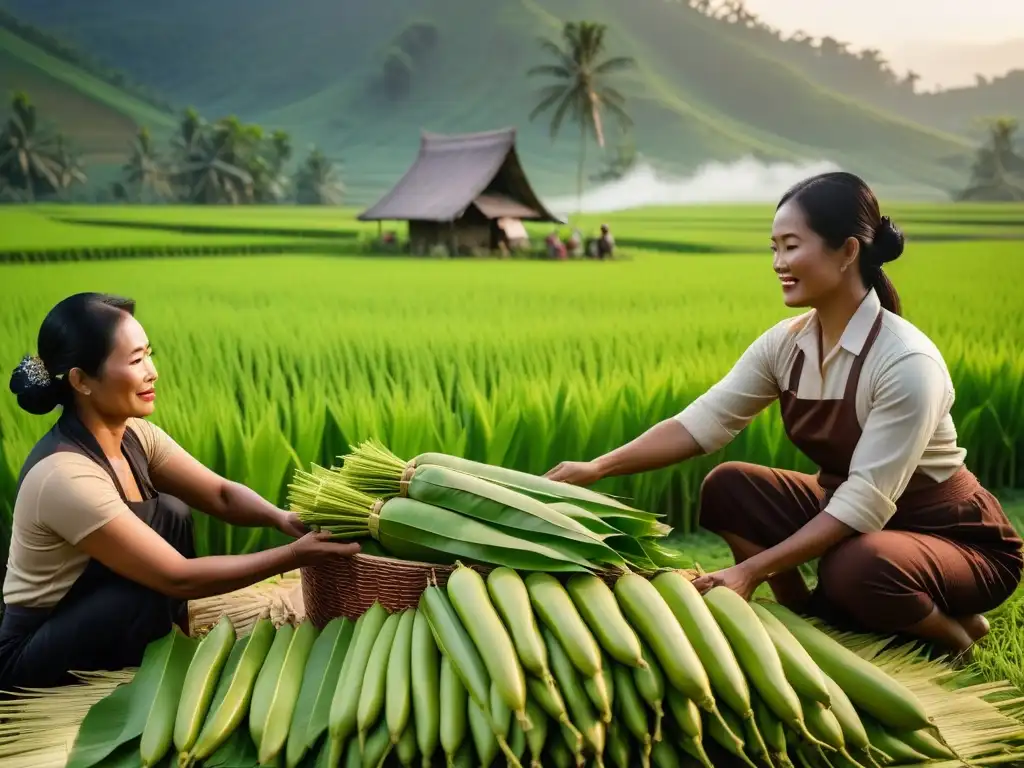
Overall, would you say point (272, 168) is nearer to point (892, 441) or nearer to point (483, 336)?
point (483, 336)

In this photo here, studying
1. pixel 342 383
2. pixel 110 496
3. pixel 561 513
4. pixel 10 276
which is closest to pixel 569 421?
pixel 342 383

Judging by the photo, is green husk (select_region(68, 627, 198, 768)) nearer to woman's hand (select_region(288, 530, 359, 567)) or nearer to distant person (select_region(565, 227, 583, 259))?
woman's hand (select_region(288, 530, 359, 567))

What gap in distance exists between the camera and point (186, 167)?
4148mm

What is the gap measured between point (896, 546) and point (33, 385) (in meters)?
1.52

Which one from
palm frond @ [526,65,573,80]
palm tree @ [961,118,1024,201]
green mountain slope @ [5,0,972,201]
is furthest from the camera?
palm frond @ [526,65,573,80]

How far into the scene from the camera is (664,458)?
1.99 metres

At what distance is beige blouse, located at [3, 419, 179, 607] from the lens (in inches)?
57.9

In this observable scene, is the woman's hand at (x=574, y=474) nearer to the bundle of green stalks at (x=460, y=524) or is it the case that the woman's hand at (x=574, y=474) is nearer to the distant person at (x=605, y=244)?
the bundle of green stalks at (x=460, y=524)

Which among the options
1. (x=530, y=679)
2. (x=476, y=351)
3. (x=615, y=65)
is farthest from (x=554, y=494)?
(x=615, y=65)

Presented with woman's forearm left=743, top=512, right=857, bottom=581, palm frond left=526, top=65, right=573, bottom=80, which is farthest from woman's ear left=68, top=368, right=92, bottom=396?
palm frond left=526, top=65, right=573, bottom=80

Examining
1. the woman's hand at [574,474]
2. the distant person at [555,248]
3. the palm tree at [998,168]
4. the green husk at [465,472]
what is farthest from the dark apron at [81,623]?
the palm tree at [998,168]

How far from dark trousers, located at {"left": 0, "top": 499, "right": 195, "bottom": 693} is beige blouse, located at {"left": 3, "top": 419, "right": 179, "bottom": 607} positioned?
0.09 ft

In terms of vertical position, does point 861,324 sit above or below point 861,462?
above

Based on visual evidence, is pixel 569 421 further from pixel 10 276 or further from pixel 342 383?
pixel 10 276
